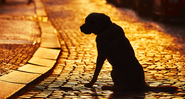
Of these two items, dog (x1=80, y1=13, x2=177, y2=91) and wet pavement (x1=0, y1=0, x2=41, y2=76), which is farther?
wet pavement (x1=0, y1=0, x2=41, y2=76)

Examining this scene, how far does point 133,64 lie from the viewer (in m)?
5.23

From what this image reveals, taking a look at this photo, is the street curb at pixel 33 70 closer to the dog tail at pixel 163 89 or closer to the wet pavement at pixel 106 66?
the wet pavement at pixel 106 66

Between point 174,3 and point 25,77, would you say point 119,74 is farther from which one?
point 174,3

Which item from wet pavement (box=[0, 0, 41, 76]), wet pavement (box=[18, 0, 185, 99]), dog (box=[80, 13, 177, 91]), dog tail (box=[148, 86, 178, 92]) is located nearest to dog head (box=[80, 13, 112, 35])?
dog (box=[80, 13, 177, 91])

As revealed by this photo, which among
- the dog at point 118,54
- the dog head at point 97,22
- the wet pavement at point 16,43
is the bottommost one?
the wet pavement at point 16,43

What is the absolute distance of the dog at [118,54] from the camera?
5242mm

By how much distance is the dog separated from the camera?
5242mm

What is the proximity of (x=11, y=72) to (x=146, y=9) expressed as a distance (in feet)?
44.6

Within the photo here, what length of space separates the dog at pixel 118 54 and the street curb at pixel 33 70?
4.52 ft

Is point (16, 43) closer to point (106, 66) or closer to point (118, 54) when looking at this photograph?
point (106, 66)

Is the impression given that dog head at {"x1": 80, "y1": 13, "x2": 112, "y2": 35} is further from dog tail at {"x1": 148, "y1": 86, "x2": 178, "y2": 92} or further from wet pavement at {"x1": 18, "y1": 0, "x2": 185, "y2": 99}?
dog tail at {"x1": 148, "y1": 86, "x2": 178, "y2": 92}

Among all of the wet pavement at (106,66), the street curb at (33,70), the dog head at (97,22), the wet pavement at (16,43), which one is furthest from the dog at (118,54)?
the wet pavement at (16,43)

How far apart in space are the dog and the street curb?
4.52 ft

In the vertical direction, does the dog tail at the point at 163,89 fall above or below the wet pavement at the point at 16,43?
above
